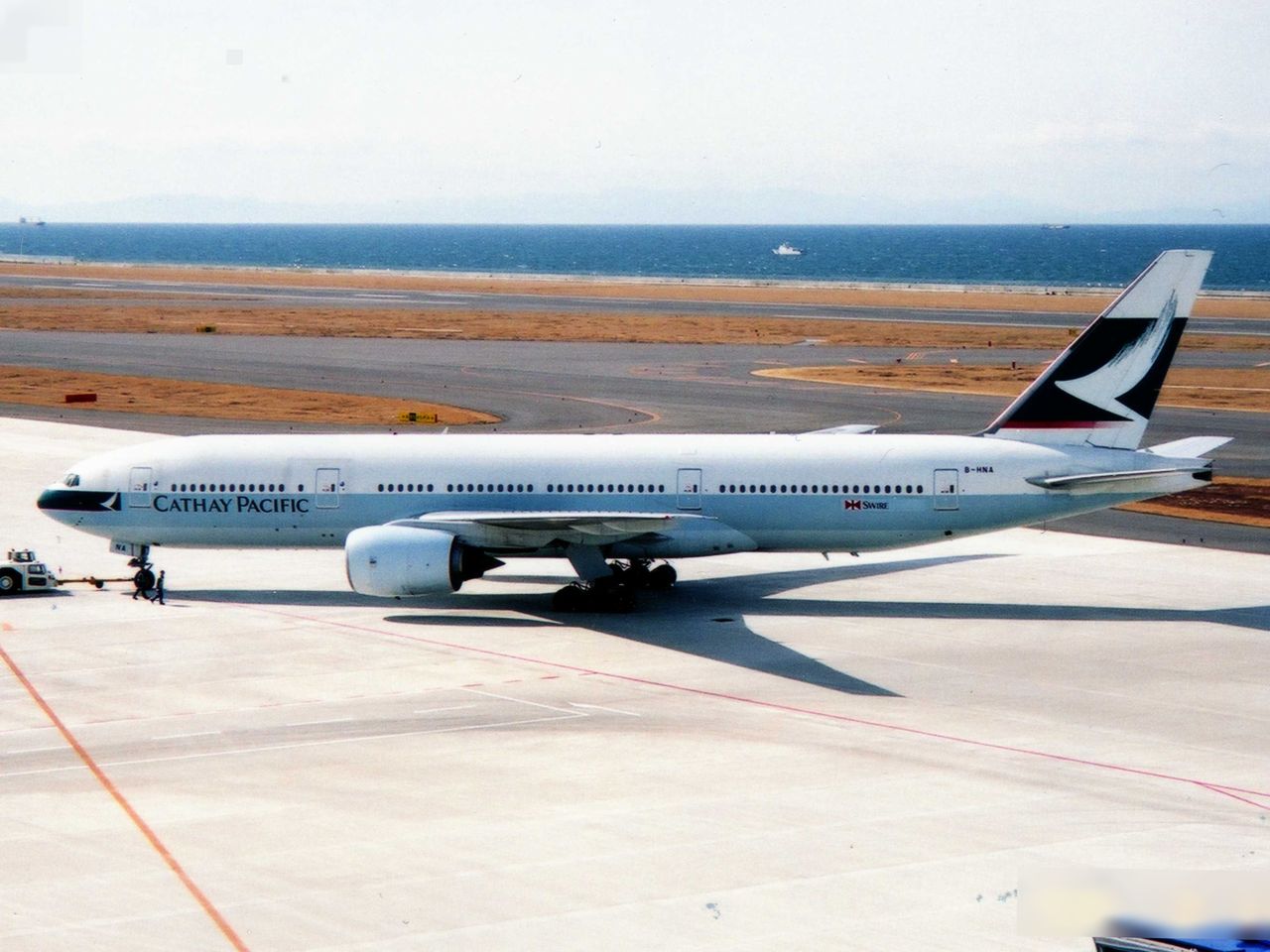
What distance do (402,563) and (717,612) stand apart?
27.5 feet

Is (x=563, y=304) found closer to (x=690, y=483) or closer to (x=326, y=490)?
(x=326, y=490)

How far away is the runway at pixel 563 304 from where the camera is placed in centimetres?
14138

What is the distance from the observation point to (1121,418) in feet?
139

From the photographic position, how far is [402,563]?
3966cm

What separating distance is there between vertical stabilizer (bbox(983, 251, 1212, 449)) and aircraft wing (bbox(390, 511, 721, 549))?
31.6ft

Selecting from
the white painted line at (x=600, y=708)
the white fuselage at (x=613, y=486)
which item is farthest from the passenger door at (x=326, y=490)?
the white painted line at (x=600, y=708)

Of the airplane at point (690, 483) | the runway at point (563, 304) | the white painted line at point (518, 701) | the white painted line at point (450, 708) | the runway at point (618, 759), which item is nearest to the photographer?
the runway at point (618, 759)

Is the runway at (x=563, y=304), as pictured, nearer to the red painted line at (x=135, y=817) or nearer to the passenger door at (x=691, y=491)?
the passenger door at (x=691, y=491)

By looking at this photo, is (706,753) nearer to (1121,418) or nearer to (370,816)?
(370,816)

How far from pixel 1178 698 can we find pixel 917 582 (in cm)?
1373

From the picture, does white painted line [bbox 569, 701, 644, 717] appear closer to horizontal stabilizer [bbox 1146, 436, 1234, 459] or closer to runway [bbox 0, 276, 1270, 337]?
horizontal stabilizer [bbox 1146, 436, 1234, 459]

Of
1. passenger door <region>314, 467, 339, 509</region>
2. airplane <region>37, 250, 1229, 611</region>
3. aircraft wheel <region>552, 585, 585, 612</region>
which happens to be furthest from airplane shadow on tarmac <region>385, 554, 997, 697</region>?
passenger door <region>314, 467, 339, 509</region>

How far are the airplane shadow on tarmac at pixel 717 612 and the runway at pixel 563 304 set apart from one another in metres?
92.4

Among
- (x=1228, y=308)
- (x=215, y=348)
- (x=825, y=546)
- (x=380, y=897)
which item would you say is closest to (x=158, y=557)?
(x=825, y=546)
